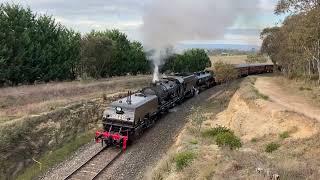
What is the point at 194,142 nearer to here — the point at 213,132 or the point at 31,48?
the point at 213,132

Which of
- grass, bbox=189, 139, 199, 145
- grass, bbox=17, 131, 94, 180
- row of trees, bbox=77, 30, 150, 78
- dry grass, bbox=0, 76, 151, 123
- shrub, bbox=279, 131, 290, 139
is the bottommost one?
grass, bbox=17, 131, 94, 180

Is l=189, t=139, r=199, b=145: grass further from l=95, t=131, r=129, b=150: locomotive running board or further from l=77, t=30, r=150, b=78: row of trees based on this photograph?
l=77, t=30, r=150, b=78: row of trees

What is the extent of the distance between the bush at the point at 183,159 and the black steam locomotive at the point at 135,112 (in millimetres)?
6462

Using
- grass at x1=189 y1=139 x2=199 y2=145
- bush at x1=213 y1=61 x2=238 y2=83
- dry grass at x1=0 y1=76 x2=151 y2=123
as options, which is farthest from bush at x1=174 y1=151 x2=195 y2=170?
→ bush at x1=213 y1=61 x2=238 y2=83

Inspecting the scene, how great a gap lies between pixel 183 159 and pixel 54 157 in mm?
9303

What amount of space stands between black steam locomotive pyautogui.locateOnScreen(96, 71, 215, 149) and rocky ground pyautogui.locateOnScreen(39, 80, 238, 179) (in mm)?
734

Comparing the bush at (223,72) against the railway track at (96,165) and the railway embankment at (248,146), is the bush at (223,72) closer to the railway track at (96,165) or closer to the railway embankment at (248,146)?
the railway embankment at (248,146)

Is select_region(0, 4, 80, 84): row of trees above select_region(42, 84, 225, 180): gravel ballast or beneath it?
above

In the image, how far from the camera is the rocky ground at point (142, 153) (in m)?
24.2

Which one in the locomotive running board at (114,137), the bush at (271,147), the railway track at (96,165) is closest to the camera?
the railway track at (96,165)

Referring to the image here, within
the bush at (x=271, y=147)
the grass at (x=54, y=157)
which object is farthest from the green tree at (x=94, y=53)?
the bush at (x=271, y=147)

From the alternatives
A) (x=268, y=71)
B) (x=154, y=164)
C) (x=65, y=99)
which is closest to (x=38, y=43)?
(x=65, y=99)

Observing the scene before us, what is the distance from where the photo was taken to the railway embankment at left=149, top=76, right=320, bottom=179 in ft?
61.1

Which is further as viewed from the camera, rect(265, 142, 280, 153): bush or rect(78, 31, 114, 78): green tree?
rect(78, 31, 114, 78): green tree
